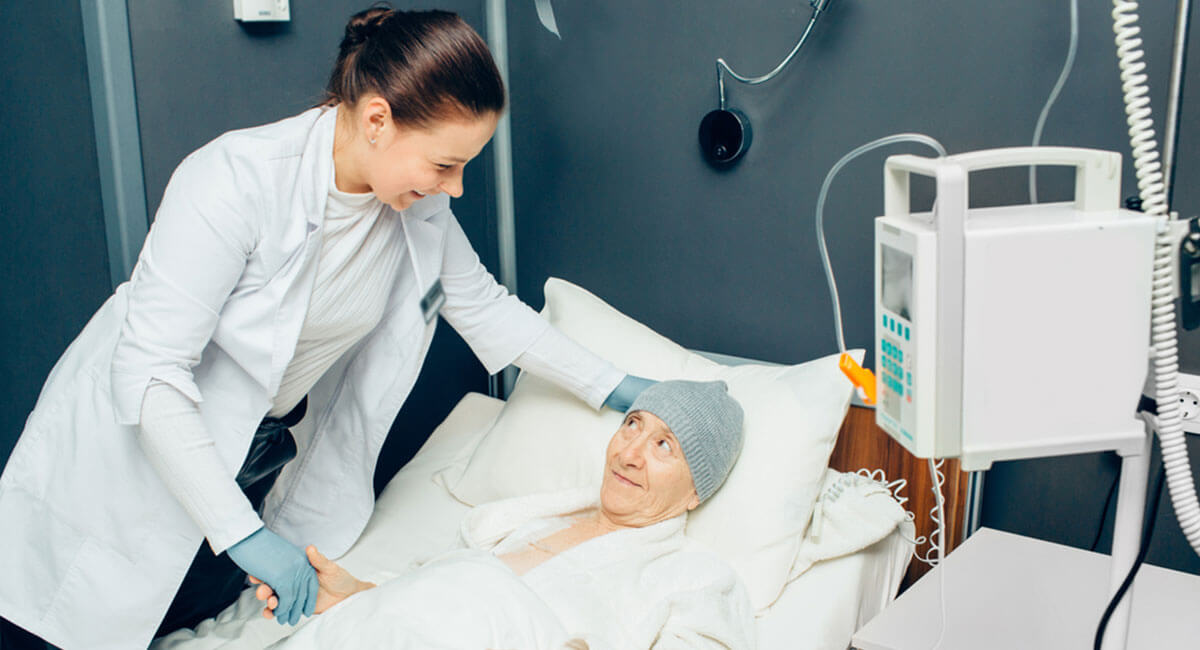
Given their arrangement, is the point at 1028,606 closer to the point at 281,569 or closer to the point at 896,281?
the point at 896,281

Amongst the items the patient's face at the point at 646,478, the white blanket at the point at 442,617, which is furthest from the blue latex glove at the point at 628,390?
the white blanket at the point at 442,617

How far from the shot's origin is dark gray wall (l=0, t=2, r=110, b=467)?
170cm

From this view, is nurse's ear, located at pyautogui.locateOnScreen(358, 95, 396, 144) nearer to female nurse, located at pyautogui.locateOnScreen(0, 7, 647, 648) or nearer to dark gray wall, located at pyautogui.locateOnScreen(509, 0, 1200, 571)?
female nurse, located at pyautogui.locateOnScreen(0, 7, 647, 648)

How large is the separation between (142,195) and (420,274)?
0.57 m

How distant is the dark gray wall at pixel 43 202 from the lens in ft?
5.57

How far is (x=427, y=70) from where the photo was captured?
1.30 metres

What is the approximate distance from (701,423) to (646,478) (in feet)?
0.42

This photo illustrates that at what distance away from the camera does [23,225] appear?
69.7 inches

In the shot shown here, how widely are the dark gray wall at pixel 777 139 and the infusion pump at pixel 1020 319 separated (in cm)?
69

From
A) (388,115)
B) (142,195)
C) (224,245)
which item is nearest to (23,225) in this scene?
(142,195)

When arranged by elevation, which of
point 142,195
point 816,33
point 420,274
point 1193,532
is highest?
point 816,33

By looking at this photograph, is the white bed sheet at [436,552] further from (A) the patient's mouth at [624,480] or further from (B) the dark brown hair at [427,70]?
(B) the dark brown hair at [427,70]

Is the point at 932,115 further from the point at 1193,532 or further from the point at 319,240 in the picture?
the point at 319,240

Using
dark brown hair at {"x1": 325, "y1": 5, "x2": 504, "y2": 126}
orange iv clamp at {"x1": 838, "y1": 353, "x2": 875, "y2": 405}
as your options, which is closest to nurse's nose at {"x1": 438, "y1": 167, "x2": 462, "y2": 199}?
dark brown hair at {"x1": 325, "y1": 5, "x2": 504, "y2": 126}
